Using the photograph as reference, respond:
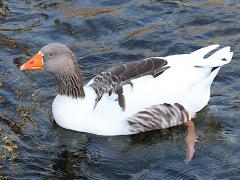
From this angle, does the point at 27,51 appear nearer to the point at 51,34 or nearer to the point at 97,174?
the point at 51,34

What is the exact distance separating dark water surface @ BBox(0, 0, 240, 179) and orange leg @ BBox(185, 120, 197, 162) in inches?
3.0

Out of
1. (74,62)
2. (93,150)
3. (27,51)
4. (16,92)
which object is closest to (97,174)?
(93,150)

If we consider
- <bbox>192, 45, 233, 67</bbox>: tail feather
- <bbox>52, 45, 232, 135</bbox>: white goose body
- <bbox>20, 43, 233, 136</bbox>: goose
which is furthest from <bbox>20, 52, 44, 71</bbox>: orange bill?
<bbox>192, 45, 233, 67</bbox>: tail feather

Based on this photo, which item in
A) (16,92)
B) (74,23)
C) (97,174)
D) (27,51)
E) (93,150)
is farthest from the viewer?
(74,23)

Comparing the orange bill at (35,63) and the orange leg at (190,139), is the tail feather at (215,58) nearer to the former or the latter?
the orange leg at (190,139)

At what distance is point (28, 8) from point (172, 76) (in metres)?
4.72

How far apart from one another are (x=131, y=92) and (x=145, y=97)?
212 millimetres

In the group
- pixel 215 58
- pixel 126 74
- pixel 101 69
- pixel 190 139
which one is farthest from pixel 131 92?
pixel 101 69

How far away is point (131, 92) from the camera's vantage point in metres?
8.95

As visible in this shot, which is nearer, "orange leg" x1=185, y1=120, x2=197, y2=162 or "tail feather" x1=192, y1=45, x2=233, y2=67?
"orange leg" x1=185, y1=120, x2=197, y2=162

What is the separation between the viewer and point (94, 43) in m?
11.8

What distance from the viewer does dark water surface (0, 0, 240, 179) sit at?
336 inches

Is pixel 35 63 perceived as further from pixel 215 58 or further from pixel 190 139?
pixel 215 58

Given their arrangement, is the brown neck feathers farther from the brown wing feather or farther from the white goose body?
the brown wing feather
